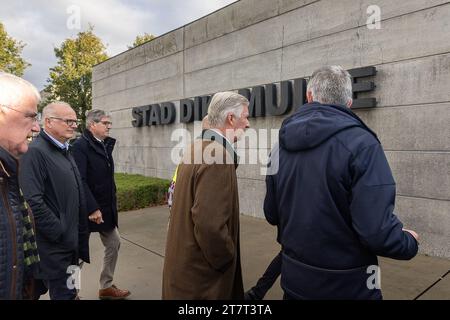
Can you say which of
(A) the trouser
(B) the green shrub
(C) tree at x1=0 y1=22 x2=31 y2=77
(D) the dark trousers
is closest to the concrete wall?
(B) the green shrub

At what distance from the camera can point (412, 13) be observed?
15.4 feet

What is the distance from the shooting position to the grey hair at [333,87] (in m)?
1.83

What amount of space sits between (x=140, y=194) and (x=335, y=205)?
6.96m

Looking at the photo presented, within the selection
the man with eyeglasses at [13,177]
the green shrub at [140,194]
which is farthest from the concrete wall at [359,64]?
the man with eyeglasses at [13,177]

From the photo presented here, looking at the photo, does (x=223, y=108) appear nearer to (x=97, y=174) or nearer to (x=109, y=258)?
(x=97, y=174)

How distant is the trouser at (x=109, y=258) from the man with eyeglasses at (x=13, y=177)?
1.96 m

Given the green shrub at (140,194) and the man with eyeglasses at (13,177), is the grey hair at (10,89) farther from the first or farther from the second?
the green shrub at (140,194)

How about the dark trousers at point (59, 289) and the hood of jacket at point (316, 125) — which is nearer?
the hood of jacket at point (316, 125)

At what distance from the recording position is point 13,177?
1691mm

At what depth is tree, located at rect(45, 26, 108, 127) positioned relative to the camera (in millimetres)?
24109

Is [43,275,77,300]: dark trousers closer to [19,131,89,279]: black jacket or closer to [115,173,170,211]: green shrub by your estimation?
[19,131,89,279]: black jacket

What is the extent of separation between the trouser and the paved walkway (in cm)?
21

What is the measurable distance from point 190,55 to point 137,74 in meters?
2.87

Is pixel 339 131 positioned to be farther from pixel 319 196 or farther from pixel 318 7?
pixel 318 7
